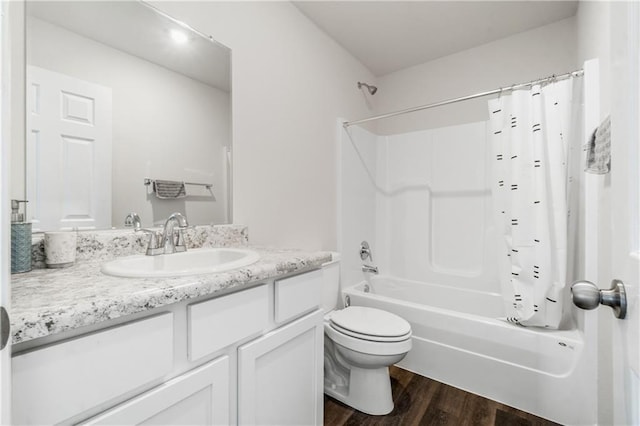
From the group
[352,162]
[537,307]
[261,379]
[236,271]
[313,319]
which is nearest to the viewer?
[236,271]

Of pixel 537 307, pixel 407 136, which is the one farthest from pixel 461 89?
pixel 537 307

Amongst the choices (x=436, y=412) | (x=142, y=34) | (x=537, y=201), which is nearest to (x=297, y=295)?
(x=436, y=412)

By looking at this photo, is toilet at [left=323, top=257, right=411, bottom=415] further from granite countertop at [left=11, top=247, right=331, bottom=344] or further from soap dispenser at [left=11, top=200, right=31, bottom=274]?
soap dispenser at [left=11, top=200, right=31, bottom=274]

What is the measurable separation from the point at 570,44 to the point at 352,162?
5.90 ft

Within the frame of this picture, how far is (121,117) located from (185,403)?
3.47ft

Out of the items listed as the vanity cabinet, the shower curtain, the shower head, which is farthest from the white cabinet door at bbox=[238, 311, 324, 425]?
the shower head

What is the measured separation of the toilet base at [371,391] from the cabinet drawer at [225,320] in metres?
0.93

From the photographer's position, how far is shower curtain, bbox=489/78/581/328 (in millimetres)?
1539

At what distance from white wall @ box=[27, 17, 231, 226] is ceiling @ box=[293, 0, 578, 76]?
3.74 ft

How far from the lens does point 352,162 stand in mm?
2439

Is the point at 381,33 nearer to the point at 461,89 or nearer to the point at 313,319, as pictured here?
the point at 461,89

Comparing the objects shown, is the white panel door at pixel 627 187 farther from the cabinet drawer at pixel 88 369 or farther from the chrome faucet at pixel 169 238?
the chrome faucet at pixel 169 238

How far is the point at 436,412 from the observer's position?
4.99 ft

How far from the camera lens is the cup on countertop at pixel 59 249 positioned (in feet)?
2.80
